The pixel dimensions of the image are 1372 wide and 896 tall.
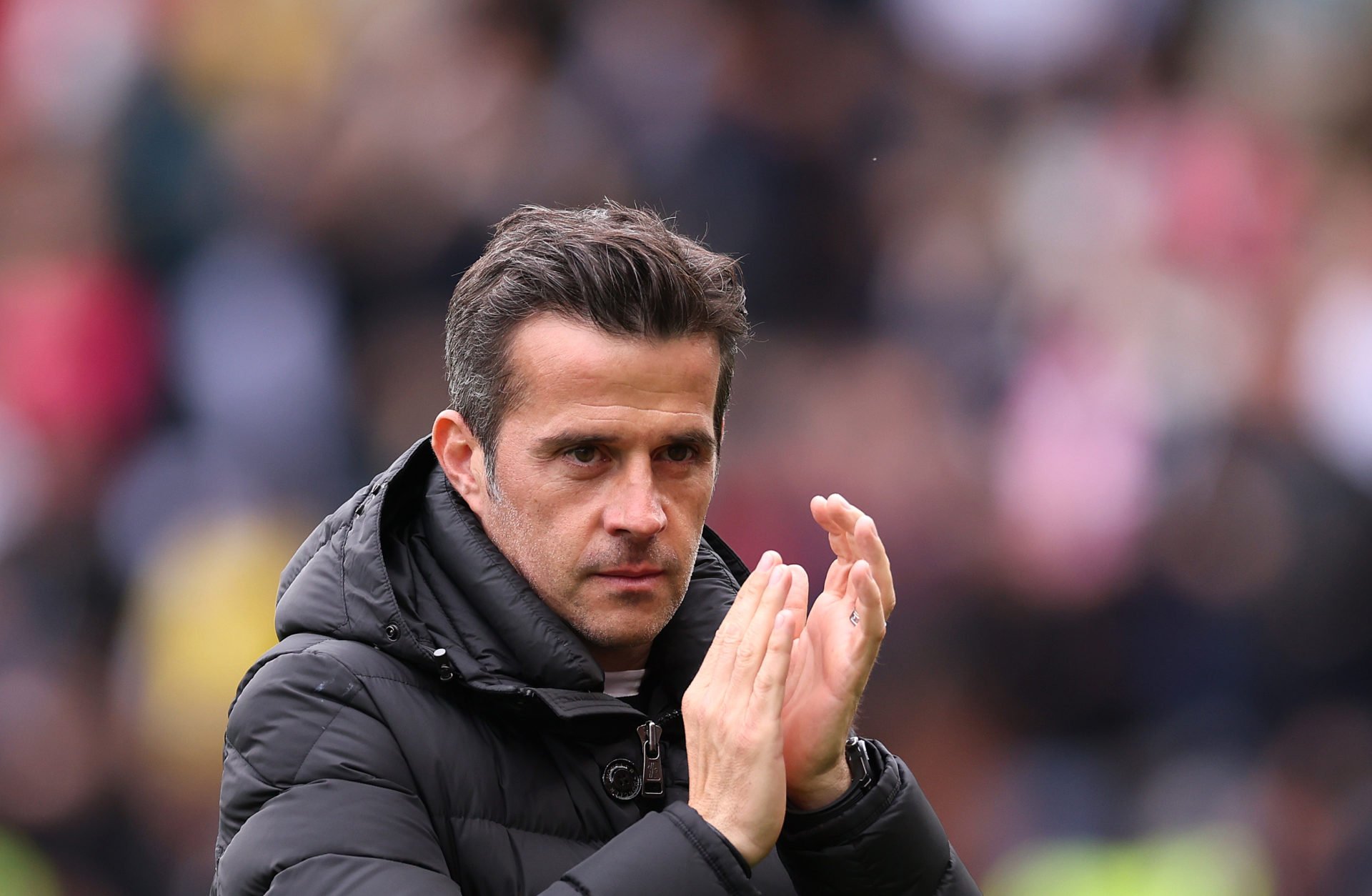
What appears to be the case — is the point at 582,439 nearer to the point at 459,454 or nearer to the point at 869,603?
the point at 459,454

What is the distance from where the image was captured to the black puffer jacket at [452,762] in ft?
5.99

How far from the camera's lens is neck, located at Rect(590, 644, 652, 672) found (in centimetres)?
224

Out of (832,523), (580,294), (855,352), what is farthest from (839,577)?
(855,352)

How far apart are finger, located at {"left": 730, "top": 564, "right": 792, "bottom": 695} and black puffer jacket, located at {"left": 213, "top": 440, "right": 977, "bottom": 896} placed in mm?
175

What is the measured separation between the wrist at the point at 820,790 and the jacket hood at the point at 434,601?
0.29 meters

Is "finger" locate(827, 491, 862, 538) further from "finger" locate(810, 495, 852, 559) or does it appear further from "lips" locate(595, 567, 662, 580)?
"lips" locate(595, 567, 662, 580)

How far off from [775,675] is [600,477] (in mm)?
388

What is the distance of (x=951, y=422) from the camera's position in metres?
5.07

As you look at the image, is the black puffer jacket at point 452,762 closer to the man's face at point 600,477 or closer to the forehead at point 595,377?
the man's face at point 600,477

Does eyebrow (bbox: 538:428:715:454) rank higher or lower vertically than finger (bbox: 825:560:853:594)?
higher

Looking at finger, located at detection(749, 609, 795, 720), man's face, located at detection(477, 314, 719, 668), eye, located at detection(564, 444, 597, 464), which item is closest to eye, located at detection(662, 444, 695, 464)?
man's face, located at detection(477, 314, 719, 668)

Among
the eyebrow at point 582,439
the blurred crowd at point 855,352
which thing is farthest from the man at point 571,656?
the blurred crowd at point 855,352

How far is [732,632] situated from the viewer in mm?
1993

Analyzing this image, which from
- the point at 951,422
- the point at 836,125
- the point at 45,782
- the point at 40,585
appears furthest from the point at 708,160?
the point at 45,782
